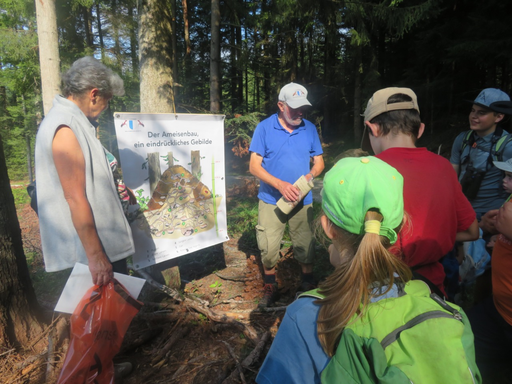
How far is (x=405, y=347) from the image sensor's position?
904mm

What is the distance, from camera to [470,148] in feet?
10.5

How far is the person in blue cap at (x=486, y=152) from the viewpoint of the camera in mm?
2943

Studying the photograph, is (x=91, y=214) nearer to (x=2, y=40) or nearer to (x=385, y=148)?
(x=385, y=148)

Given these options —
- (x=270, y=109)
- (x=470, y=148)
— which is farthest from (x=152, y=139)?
(x=270, y=109)

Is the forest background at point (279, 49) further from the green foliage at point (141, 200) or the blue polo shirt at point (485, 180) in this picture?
the blue polo shirt at point (485, 180)

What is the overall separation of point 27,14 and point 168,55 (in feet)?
31.4

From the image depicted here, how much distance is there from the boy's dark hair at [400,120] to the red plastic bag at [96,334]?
1930 millimetres

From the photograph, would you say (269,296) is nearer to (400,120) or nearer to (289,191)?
(289,191)

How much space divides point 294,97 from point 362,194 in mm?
2302

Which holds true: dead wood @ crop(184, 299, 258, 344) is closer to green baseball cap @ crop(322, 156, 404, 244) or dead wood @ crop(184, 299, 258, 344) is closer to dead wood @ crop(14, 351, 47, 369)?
dead wood @ crop(14, 351, 47, 369)

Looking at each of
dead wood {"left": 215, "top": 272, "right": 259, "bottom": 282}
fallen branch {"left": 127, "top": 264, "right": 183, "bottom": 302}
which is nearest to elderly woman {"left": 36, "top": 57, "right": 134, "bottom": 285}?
fallen branch {"left": 127, "top": 264, "right": 183, "bottom": 302}

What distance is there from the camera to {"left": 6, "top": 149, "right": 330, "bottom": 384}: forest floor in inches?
90.9

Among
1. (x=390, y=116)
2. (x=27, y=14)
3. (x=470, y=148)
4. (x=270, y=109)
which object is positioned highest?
(x=27, y=14)

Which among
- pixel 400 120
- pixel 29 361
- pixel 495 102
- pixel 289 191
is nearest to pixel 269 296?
pixel 289 191
